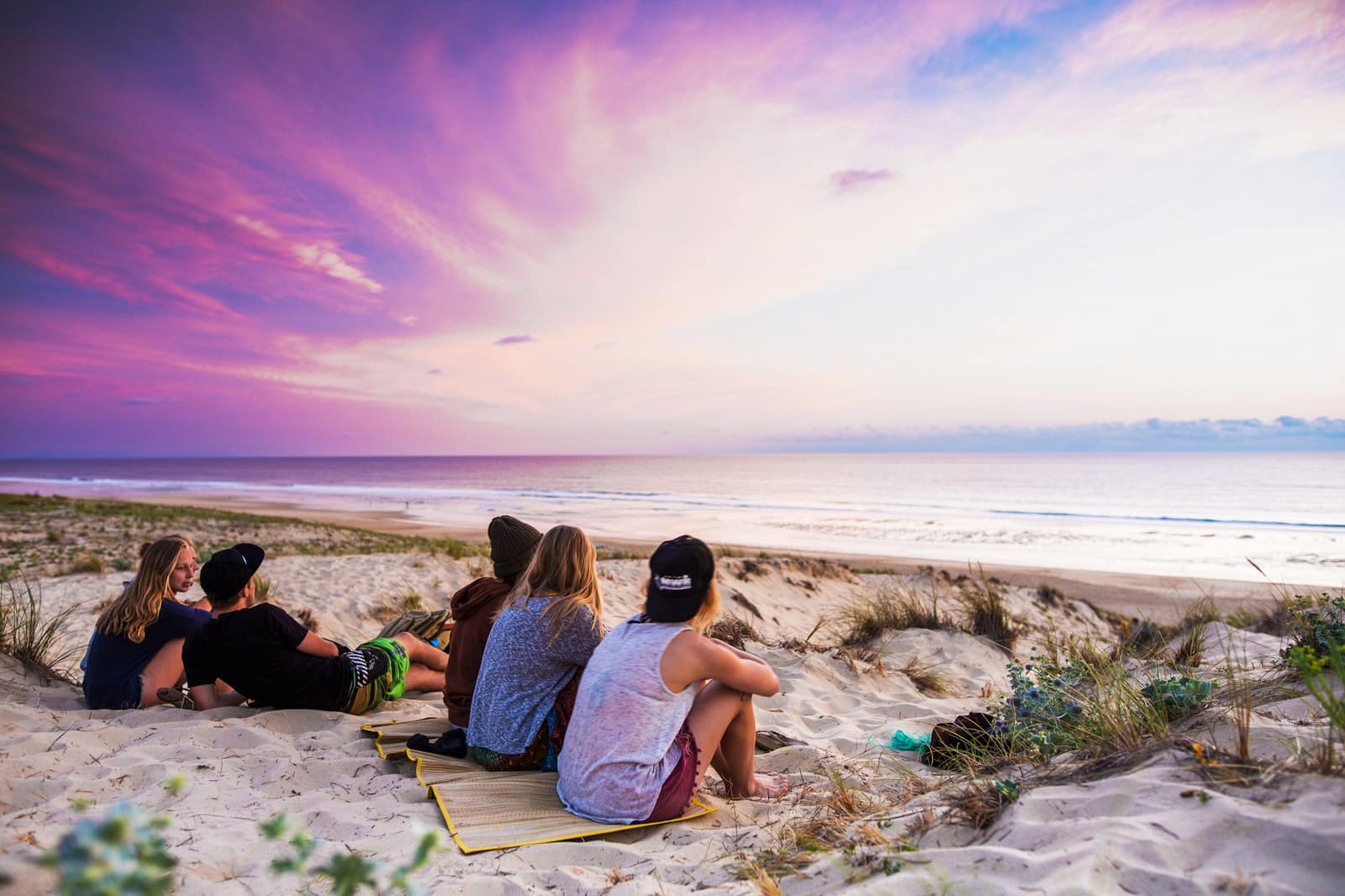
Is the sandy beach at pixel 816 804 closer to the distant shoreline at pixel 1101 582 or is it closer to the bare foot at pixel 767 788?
the bare foot at pixel 767 788

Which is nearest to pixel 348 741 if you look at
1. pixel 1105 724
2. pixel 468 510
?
pixel 1105 724

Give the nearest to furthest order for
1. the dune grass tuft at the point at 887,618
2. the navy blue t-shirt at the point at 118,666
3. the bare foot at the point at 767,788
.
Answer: the bare foot at the point at 767,788 → the navy blue t-shirt at the point at 118,666 → the dune grass tuft at the point at 887,618

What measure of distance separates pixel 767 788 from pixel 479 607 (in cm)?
207

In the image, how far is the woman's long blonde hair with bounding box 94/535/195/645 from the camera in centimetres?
507

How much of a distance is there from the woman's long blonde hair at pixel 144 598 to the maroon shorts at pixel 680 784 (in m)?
3.74

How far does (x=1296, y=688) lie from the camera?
422 cm

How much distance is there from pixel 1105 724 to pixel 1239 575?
51.0 feet

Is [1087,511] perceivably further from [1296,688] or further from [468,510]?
[1296,688]

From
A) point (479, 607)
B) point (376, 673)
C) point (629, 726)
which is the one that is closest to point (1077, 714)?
point (629, 726)

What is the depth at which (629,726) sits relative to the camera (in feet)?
11.4

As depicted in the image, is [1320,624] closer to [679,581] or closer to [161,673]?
[679,581]

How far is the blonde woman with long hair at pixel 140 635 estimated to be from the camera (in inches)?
199

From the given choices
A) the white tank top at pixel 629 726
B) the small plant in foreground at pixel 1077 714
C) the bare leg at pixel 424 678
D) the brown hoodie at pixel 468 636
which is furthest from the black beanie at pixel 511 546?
the small plant in foreground at pixel 1077 714

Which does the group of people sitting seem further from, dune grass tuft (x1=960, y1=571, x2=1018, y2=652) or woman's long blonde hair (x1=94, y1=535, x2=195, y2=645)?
dune grass tuft (x1=960, y1=571, x2=1018, y2=652)
